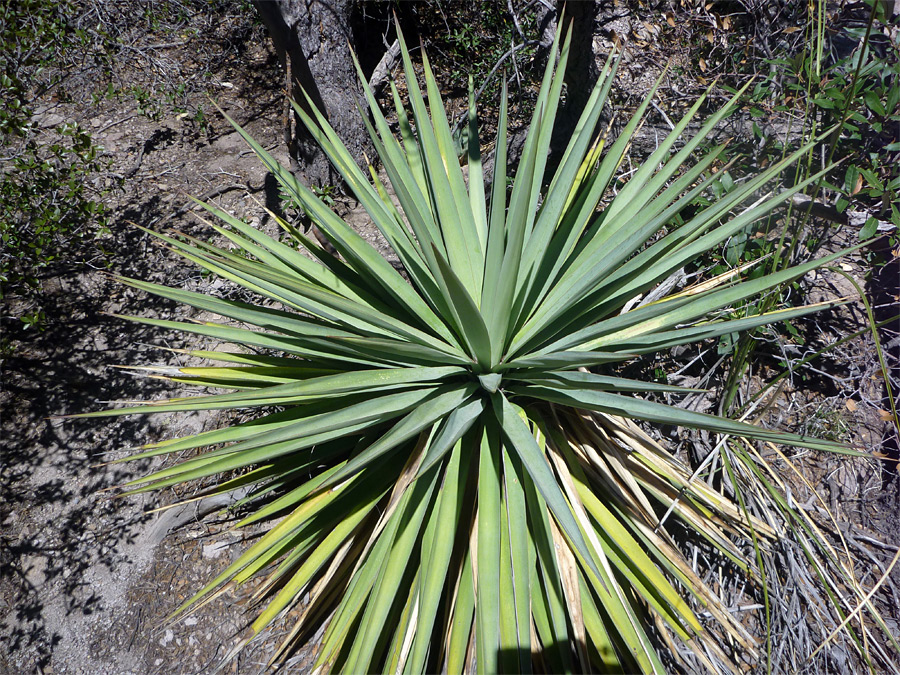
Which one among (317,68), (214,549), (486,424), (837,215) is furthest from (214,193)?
(837,215)

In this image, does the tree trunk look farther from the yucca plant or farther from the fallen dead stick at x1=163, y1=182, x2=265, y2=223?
the yucca plant

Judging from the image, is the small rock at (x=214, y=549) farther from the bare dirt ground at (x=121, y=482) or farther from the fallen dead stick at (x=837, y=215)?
the fallen dead stick at (x=837, y=215)

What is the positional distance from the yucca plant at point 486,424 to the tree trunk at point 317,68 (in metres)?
1.20

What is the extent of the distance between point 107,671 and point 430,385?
5.78ft

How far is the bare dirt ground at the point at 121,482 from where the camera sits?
7.47 feet

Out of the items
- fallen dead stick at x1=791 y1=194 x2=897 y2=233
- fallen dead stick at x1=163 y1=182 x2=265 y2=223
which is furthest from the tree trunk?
fallen dead stick at x1=791 y1=194 x2=897 y2=233

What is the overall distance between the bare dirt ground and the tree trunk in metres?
0.56

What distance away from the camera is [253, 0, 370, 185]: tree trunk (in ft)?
9.61

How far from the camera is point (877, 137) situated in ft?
8.29

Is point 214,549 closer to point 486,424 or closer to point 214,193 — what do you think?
point 486,424

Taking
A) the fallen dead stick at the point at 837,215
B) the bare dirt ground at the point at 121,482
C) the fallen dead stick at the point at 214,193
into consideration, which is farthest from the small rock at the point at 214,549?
the fallen dead stick at the point at 837,215

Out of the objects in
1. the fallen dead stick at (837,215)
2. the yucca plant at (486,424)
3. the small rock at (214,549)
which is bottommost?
the small rock at (214,549)

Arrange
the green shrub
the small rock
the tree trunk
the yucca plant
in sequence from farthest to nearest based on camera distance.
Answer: the tree trunk < the green shrub < the small rock < the yucca plant

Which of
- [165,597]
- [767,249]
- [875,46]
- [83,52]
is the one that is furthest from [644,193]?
[83,52]
